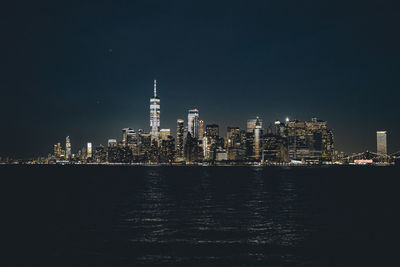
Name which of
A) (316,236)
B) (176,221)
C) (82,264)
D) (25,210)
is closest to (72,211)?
(25,210)

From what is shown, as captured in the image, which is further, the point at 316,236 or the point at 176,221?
the point at 176,221

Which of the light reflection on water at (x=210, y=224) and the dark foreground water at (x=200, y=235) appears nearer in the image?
the dark foreground water at (x=200, y=235)

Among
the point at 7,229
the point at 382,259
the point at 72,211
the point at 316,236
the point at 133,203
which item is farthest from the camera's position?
the point at 133,203

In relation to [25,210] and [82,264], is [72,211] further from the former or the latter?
[82,264]

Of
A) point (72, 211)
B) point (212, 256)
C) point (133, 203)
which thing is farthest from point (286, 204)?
point (212, 256)

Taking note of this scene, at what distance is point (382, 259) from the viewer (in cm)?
2909

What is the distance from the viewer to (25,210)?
180 feet

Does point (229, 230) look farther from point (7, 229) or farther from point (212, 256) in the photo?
point (7, 229)

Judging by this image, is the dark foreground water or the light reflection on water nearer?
the dark foreground water

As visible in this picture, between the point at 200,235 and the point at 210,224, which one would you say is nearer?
the point at 200,235

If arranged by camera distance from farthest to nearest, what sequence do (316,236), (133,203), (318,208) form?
1. (133,203)
2. (318,208)
3. (316,236)

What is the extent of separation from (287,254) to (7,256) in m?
20.0

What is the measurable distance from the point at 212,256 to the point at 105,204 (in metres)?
35.8

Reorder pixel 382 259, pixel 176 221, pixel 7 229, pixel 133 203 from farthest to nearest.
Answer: pixel 133 203, pixel 176 221, pixel 7 229, pixel 382 259
